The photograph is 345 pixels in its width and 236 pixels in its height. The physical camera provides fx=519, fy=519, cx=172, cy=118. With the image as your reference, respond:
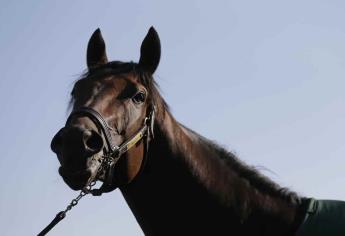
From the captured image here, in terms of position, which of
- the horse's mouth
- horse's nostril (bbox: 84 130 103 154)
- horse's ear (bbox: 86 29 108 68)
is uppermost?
horse's ear (bbox: 86 29 108 68)

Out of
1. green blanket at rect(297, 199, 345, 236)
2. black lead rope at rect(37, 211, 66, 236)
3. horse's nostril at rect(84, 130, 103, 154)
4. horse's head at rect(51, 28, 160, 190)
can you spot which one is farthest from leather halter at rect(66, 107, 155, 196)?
green blanket at rect(297, 199, 345, 236)

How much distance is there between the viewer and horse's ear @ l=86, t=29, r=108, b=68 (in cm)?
620

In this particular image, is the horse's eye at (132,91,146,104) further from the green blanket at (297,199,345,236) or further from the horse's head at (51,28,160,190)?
the green blanket at (297,199,345,236)

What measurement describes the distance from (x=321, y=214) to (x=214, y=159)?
122 centimetres

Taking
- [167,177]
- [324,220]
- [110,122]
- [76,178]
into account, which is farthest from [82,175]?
[324,220]

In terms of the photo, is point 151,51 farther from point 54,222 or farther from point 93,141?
point 54,222

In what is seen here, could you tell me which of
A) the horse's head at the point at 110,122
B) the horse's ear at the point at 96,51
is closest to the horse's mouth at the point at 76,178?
the horse's head at the point at 110,122

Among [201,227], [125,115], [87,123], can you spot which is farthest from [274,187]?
[87,123]

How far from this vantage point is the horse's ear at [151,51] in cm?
578

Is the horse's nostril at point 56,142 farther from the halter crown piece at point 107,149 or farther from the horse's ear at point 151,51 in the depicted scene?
the horse's ear at point 151,51

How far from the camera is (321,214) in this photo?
5090 mm

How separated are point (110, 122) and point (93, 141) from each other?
0.32 m

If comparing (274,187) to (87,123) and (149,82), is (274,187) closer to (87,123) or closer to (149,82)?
(149,82)

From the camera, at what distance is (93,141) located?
4.66m
